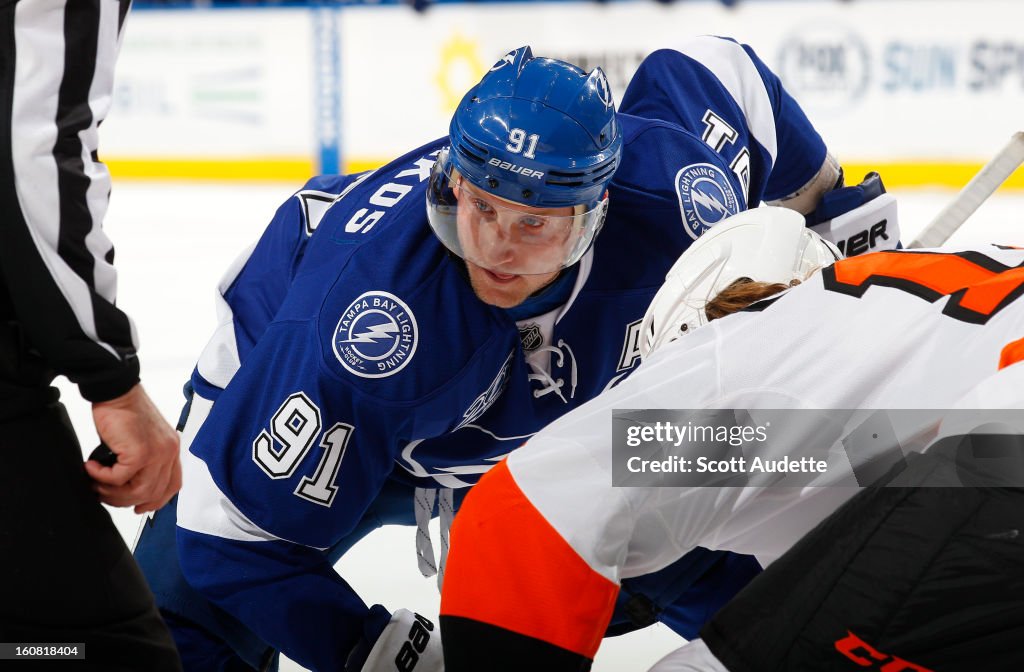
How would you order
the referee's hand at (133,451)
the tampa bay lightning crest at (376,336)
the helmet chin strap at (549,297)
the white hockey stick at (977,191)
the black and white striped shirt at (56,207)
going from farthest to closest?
the white hockey stick at (977,191)
the helmet chin strap at (549,297)
the tampa bay lightning crest at (376,336)
the referee's hand at (133,451)
the black and white striped shirt at (56,207)

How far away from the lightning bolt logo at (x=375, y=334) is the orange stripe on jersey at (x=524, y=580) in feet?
2.26

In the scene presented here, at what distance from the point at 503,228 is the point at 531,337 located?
24 centimetres

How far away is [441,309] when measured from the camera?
1886 mm

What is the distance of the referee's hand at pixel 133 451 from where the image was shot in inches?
52.3

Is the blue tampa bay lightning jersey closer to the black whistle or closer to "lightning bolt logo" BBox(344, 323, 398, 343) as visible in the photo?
"lightning bolt logo" BBox(344, 323, 398, 343)

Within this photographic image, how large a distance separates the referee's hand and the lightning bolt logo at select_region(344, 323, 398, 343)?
42 cm

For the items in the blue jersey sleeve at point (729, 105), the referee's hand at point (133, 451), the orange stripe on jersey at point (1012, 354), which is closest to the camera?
the orange stripe on jersey at point (1012, 354)

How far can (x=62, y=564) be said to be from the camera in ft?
4.28

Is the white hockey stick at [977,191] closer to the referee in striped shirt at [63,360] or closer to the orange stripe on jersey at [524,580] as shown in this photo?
the orange stripe on jersey at [524,580]

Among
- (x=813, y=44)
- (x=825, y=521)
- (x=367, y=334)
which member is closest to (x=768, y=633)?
(x=825, y=521)

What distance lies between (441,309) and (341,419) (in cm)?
24

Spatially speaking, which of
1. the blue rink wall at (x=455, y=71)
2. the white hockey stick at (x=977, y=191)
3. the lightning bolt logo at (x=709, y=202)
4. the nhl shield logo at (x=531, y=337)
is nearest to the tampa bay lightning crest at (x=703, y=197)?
the lightning bolt logo at (x=709, y=202)

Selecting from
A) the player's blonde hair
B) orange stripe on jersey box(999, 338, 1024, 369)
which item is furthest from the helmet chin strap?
orange stripe on jersey box(999, 338, 1024, 369)

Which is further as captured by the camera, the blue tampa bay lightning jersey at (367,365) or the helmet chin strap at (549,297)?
the helmet chin strap at (549,297)
